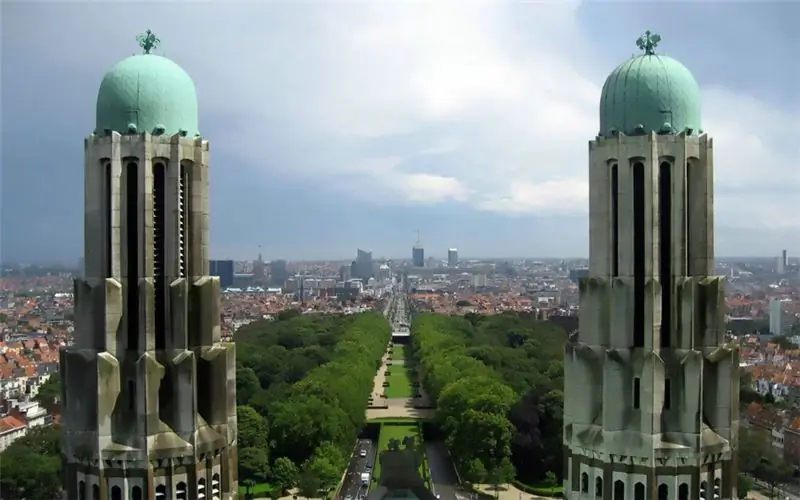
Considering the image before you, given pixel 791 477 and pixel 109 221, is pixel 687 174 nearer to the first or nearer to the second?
pixel 109 221

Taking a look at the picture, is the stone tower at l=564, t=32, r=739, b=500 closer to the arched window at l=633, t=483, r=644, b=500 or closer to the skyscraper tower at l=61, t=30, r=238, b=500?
the arched window at l=633, t=483, r=644, b=500

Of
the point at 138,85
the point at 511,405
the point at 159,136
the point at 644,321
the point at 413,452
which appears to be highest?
the point at 138,85

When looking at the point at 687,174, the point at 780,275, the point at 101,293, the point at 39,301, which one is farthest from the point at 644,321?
the point at 39,301

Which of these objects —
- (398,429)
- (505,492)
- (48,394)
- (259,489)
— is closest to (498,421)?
(505,492)

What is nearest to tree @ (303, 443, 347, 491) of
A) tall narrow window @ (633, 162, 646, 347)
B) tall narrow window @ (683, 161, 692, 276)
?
tall narrow window @ (633, 162, 646, 347)

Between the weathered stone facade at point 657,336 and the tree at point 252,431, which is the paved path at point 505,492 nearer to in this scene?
the tree at point 252,431

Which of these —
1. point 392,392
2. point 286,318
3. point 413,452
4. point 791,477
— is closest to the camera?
point 413,452
